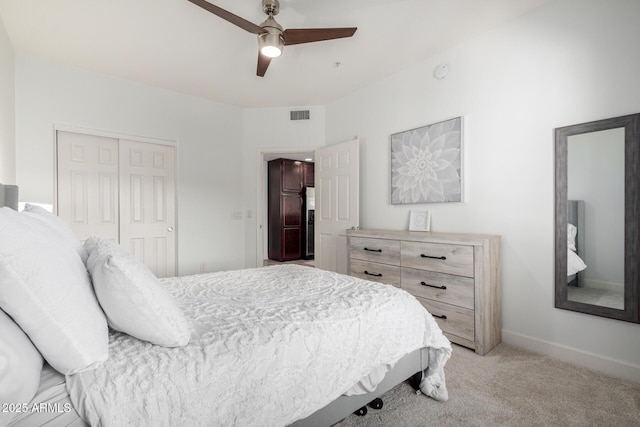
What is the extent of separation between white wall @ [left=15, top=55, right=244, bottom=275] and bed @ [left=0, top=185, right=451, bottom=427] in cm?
212

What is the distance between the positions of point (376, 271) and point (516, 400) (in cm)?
145

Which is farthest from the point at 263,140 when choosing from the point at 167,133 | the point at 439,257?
the point at 439,257

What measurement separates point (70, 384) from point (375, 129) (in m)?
3.40

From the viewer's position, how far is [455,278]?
2338 mm

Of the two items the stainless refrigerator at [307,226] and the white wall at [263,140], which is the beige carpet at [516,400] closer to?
the white wall at [263,140]

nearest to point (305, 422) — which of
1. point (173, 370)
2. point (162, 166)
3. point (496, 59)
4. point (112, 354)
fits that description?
point (173, 370)

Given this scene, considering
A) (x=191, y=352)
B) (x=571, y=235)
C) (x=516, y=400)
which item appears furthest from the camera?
(x=571, y=235)

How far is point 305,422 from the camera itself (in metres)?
1.15

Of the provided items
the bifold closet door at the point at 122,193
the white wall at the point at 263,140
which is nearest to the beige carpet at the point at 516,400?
the white wall at the point at 263,140

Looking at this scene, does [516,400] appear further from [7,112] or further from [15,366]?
[7,112]

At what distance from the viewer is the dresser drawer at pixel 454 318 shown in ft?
7.46

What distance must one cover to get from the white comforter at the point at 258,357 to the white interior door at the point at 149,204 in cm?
224

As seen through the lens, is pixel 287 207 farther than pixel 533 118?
Yes

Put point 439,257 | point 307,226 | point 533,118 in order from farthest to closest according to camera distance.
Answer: point 307,226 < point 439,257 < point 533,118
